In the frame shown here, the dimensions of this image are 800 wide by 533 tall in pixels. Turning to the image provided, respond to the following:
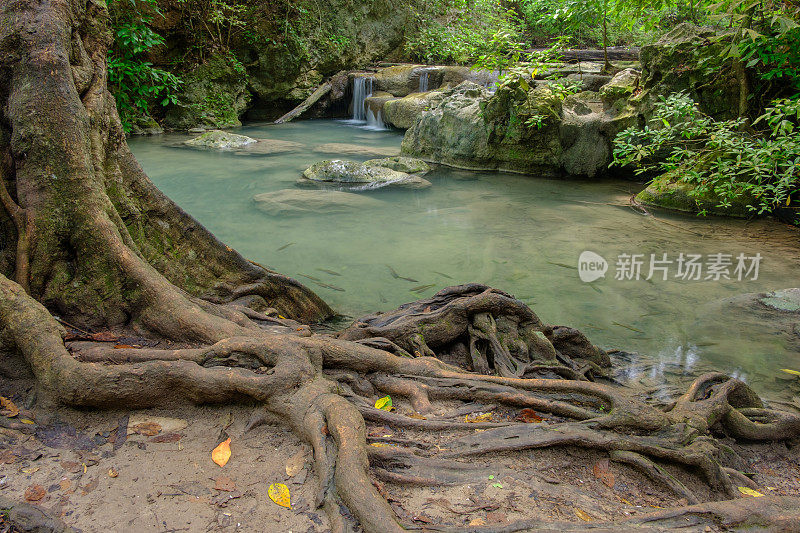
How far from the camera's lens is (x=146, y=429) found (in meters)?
2.20

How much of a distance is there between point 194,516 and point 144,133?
52.1 ft

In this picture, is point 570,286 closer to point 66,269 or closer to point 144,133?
point 66,269

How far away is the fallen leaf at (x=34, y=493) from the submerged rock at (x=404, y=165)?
29.8 ft

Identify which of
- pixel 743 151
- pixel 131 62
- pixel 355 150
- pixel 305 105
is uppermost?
pixel 305 105

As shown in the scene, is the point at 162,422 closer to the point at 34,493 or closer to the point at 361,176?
the point at 34,493

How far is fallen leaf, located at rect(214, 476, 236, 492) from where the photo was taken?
189cm

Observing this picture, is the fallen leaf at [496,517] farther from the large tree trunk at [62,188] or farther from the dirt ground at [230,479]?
the large tree trunk at [62,188]

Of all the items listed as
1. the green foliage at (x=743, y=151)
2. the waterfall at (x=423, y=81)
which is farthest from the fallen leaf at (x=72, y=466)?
the waterfall at (x=423, y=81)

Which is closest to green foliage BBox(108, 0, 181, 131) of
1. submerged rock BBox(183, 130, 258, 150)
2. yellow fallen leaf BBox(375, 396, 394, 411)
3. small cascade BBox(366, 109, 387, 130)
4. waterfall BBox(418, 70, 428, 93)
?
submerged rock BBox(183, 130, 258, 150)

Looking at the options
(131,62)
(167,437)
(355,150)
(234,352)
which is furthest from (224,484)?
(355,150)

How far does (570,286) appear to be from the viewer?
5.63 metres

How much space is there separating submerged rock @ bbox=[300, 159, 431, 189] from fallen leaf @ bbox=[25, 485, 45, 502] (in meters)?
8.23

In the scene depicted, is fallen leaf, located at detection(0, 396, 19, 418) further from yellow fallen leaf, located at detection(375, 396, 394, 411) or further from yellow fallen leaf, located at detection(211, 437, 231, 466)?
yellow fallen leaf, located at detection(375, 396, 394, 411)

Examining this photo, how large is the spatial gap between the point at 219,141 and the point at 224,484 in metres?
12.8
